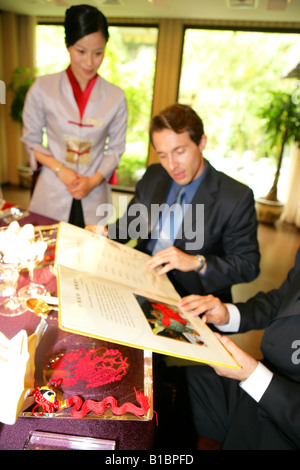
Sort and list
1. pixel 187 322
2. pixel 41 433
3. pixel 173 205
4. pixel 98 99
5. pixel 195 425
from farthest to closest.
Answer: pixel 98 99 → pixel 173 205 → pixel 195 425 → pixel 187 322 → pixel 41 433

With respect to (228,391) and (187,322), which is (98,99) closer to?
(187,322)

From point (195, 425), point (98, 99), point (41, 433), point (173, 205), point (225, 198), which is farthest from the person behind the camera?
point (98, 99)

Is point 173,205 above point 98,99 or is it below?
below

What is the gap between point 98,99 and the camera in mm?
1767

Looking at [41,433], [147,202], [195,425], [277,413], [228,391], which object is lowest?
[195,425]

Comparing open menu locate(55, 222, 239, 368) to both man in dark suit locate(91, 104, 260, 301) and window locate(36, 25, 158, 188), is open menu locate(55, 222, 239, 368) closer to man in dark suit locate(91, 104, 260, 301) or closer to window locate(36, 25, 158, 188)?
man in dark suit locate(91, 104, 260, 301)

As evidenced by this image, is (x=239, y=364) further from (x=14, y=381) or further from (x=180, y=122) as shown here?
(x=180, y=122)

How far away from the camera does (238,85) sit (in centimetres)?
555

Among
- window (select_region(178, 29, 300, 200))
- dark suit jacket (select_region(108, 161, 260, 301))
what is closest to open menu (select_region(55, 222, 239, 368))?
dark suit jacket (select_region(108, 161, 260, 301))

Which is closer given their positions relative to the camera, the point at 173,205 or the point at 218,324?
the point at 218,324

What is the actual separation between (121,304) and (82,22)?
4.24ft

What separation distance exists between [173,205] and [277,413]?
0.98 metres

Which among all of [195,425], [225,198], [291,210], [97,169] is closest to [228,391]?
[195,425]

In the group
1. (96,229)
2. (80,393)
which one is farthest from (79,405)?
(96,229)
